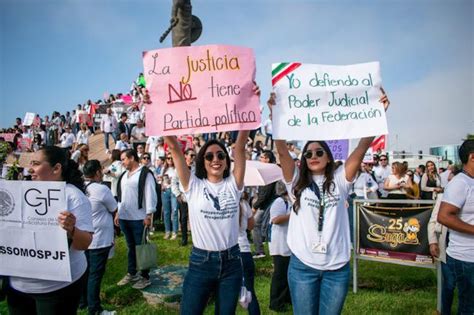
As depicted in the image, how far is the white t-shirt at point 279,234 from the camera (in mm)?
5082

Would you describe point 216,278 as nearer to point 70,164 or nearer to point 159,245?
point 70,164

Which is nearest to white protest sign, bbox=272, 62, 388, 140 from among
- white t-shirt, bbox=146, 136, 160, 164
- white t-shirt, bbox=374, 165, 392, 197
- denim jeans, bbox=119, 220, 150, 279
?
denim jeans, bbox=119, 220, 150, 279

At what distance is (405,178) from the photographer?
33.3ft

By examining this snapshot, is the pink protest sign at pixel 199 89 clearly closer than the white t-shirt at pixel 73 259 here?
No

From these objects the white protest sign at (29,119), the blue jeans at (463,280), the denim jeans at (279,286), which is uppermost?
the white protest sign at (29,119)

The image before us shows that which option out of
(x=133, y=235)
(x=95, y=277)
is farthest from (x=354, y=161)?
(x=133, y=235)

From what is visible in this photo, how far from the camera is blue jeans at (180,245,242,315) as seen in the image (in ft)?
10.1

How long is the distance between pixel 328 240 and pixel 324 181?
0.50 m

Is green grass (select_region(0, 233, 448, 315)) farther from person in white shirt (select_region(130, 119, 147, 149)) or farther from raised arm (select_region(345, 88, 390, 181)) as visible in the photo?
person in white shirt (select_region(130, 119, 147, 149))

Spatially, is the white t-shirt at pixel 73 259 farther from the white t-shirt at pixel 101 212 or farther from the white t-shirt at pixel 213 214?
the white t-shirt at pixel 101 212

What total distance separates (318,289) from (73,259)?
6.54 ft

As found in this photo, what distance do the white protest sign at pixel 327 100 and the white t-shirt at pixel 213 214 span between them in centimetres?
76

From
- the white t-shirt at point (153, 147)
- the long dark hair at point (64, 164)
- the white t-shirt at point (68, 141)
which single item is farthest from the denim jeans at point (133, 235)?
the white t-shirt at point (68, 141)

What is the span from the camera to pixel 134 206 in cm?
613
